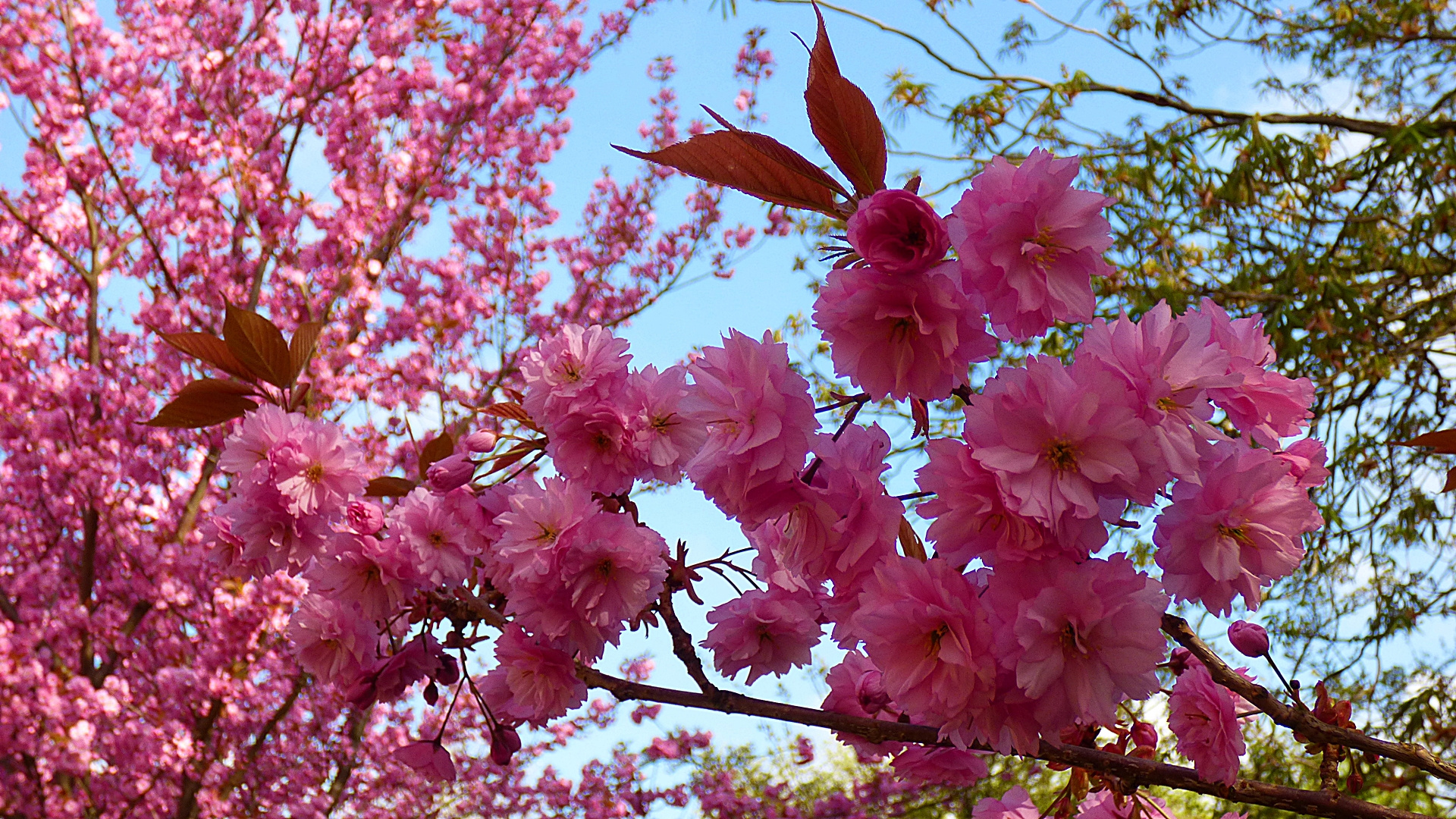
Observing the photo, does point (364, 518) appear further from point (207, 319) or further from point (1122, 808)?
point (207, 319)

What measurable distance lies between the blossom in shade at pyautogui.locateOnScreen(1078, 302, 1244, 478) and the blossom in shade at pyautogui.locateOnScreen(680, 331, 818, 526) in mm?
185

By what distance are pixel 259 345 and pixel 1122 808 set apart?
3.12 feet

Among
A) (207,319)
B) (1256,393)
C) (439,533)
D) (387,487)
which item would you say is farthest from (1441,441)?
(207,319)

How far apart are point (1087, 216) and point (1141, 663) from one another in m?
0.27

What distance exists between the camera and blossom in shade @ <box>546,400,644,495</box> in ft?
2.87

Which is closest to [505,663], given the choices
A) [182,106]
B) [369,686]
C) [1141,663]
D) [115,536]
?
[369,686]

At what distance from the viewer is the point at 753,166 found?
27.0 inches

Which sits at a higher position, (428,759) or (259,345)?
(259,345)

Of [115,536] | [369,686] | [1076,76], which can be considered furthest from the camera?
[115,536]

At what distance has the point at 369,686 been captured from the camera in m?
1.09

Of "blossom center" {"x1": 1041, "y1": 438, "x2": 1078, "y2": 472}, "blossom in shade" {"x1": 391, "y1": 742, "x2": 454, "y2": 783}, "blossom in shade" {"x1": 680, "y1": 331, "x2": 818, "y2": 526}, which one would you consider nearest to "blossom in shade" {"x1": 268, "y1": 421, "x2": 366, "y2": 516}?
"blossom in shade" {"x1": 391, "y1": 742, "x2": 454, "y2": 783}

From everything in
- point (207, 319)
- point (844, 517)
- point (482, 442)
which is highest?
point (207, 319)

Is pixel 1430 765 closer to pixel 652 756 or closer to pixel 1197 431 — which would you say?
pixel 1197 431

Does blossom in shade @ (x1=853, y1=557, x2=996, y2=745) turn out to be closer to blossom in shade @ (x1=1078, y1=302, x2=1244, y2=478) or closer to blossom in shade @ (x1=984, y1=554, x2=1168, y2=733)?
blossom in shade @ (x1=984, y1=554, x2=1168, y2=733)
